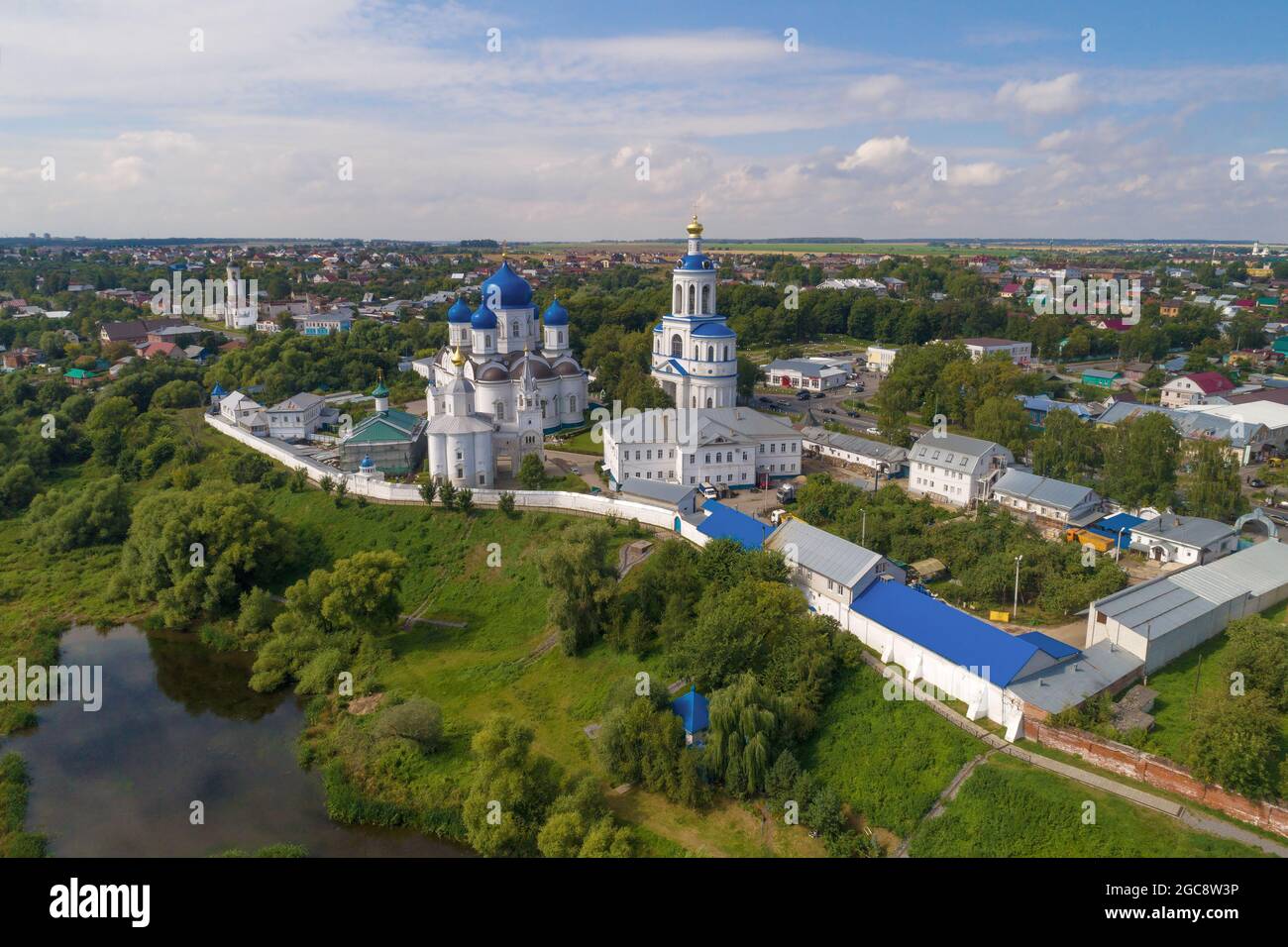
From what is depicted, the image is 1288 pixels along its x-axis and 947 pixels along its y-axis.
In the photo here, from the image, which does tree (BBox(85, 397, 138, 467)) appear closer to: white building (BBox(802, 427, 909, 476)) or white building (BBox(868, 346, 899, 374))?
white building (BBox(802, 427, 909, 476))

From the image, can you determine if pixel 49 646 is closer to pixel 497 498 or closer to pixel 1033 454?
pixel 497 498

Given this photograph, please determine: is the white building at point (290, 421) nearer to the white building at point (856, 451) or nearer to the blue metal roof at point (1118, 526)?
the white building at point (856, 451)

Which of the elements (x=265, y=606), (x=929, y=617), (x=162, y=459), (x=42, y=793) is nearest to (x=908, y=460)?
(x=929, y=617)

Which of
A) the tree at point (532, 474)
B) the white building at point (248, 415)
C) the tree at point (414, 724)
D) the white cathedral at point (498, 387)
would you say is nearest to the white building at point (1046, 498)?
the tree at point (532, 474)

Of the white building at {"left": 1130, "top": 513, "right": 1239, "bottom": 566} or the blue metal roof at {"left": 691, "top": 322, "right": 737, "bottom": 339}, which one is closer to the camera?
the white building at {"left": 1130, "top": 513, "right": 1239, "bottom": 566}

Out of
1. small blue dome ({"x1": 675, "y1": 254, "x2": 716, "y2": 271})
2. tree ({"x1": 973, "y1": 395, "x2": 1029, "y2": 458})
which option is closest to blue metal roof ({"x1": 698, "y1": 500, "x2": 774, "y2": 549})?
tree ({"x1": 973, "y1": 395, "x2": 1029, "y2": 458})
